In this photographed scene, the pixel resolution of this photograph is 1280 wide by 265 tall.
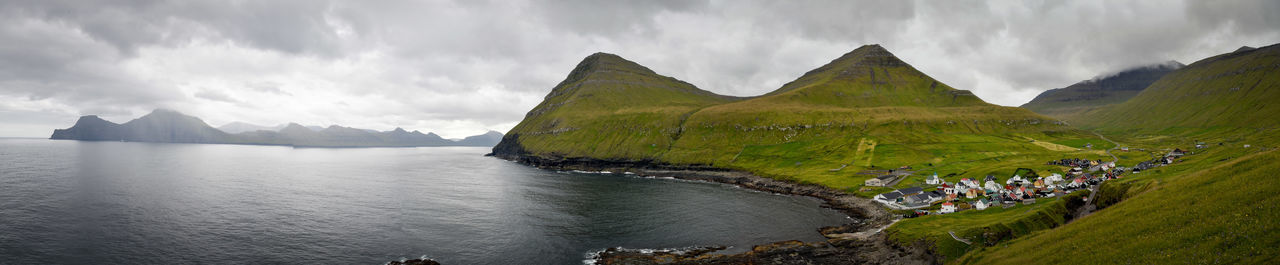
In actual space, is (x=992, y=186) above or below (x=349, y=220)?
above

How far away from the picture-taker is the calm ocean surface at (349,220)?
199ft

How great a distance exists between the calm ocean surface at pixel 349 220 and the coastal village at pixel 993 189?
1746 centimetres

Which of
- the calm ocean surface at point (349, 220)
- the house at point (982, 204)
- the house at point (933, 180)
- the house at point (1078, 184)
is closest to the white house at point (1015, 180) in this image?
the house at point (1078, 184)

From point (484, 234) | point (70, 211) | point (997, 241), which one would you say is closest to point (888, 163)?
point (997, 241)

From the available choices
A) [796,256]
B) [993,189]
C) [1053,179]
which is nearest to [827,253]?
[796,256]

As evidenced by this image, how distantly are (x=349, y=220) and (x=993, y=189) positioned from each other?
13033 centimetres

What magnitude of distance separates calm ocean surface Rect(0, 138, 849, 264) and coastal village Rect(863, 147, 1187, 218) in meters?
17.5

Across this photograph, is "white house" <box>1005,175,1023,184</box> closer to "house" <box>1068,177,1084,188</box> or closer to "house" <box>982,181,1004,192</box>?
"house" <box>982,181,1004,192</box>

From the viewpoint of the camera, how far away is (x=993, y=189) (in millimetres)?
103188

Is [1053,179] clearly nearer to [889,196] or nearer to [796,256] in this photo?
[889,196]

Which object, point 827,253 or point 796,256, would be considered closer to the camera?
point 796,256

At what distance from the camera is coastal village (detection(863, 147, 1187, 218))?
292ft

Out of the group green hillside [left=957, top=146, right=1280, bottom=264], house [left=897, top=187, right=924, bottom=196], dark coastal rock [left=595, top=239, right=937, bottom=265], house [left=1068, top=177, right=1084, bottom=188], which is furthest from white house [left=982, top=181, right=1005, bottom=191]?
dark coastal rock [left=595, top=239, right=937, bottom=265]

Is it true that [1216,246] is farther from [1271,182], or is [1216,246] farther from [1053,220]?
[1053,220]
